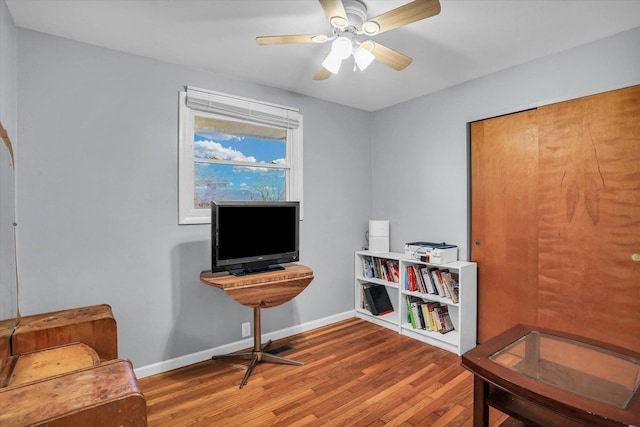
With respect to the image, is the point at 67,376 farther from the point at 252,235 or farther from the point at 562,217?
the point at 562,217

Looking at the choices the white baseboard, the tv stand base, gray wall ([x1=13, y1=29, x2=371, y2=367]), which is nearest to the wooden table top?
the tv stand base

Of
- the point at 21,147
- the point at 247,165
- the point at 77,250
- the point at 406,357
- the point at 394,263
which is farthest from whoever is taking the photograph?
the point at 394,263

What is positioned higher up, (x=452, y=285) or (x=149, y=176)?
(x=149, y=176)

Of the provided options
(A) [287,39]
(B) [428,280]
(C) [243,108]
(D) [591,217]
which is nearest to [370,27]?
(A) [287,39]

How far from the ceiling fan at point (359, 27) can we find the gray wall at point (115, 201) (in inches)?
45.7

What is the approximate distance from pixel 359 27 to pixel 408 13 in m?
0.43

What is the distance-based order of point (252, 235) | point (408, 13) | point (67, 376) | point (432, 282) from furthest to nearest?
point (432, 282) → point (252, 235) → point (408, 13) → point (67, 376)

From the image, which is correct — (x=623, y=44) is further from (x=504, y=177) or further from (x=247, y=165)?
(x=247, y=165)

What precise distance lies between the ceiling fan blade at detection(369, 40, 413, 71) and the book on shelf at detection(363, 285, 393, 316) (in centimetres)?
230

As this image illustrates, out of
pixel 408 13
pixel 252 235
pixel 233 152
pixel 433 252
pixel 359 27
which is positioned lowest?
pixel 433 252

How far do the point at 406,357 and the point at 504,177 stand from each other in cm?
172

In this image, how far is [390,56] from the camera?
6.38 feet

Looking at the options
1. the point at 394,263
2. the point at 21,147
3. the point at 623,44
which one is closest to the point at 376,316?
the point at 394,263

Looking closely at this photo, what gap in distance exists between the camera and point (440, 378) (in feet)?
7.57
